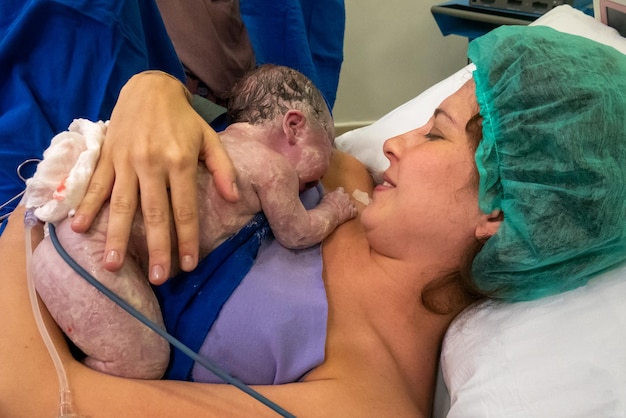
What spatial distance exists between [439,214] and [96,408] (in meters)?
0.70

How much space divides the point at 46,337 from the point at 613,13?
1592 millimetres

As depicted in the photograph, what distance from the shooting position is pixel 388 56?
286 cm

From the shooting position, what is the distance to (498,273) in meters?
1.01

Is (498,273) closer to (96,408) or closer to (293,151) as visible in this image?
(293,151)

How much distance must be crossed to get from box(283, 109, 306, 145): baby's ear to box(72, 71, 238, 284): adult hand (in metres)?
0.21

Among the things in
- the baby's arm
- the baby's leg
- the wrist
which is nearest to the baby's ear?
the baby's arm

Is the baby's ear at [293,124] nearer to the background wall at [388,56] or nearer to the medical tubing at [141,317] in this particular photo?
the medical tubing at [141,317]

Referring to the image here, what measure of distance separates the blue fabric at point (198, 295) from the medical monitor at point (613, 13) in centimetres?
122

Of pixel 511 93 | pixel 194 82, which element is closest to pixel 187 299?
pixel 511 93

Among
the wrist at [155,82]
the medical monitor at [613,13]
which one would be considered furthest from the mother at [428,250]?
the medical monitor at [613,13]

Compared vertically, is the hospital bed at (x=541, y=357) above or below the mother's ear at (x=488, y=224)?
below

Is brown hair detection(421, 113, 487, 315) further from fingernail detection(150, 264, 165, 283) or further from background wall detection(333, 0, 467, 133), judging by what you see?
background wall detection(333, 0, 467, 133)

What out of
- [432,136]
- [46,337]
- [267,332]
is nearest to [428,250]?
[432,136]

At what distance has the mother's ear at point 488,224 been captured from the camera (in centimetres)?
100
